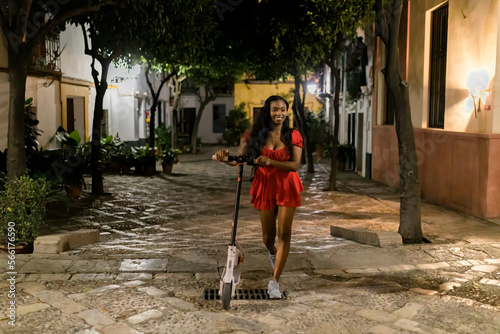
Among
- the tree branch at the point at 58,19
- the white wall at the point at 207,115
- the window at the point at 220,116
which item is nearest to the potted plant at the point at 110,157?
the tree branch at the point at 58,19

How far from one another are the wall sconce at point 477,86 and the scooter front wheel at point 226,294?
20.5ft

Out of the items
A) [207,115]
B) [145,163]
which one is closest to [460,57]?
[145,163]

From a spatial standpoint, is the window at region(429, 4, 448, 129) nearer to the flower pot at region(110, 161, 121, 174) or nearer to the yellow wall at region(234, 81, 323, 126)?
the flower pot at region(110, 161, 121, 174)

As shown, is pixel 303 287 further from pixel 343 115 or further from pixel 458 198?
pixel 343 115

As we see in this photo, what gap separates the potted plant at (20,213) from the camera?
20.0 ft

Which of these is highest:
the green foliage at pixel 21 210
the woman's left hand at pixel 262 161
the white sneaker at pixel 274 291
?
the woman's left hand at pixel 262 161

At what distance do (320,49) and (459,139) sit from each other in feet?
17.9

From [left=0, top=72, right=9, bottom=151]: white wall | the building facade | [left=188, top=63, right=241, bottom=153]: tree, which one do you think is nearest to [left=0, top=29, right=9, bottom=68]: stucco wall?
[left=0, top=72, right=9, bottom=151]: white wall

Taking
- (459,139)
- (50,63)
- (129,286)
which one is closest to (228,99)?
(50,63)

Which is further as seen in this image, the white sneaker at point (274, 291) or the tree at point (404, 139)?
the tree at point (404, 139)

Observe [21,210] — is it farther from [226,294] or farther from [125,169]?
[125,169]

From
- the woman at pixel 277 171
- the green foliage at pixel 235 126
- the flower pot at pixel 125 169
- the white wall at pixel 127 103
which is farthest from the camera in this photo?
the green foliage at pixel 235 126

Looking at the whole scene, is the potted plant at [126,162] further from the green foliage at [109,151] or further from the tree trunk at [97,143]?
the tree trunk at [97,143]

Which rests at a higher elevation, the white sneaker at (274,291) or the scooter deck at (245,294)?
the white sneaker at (274,291)
